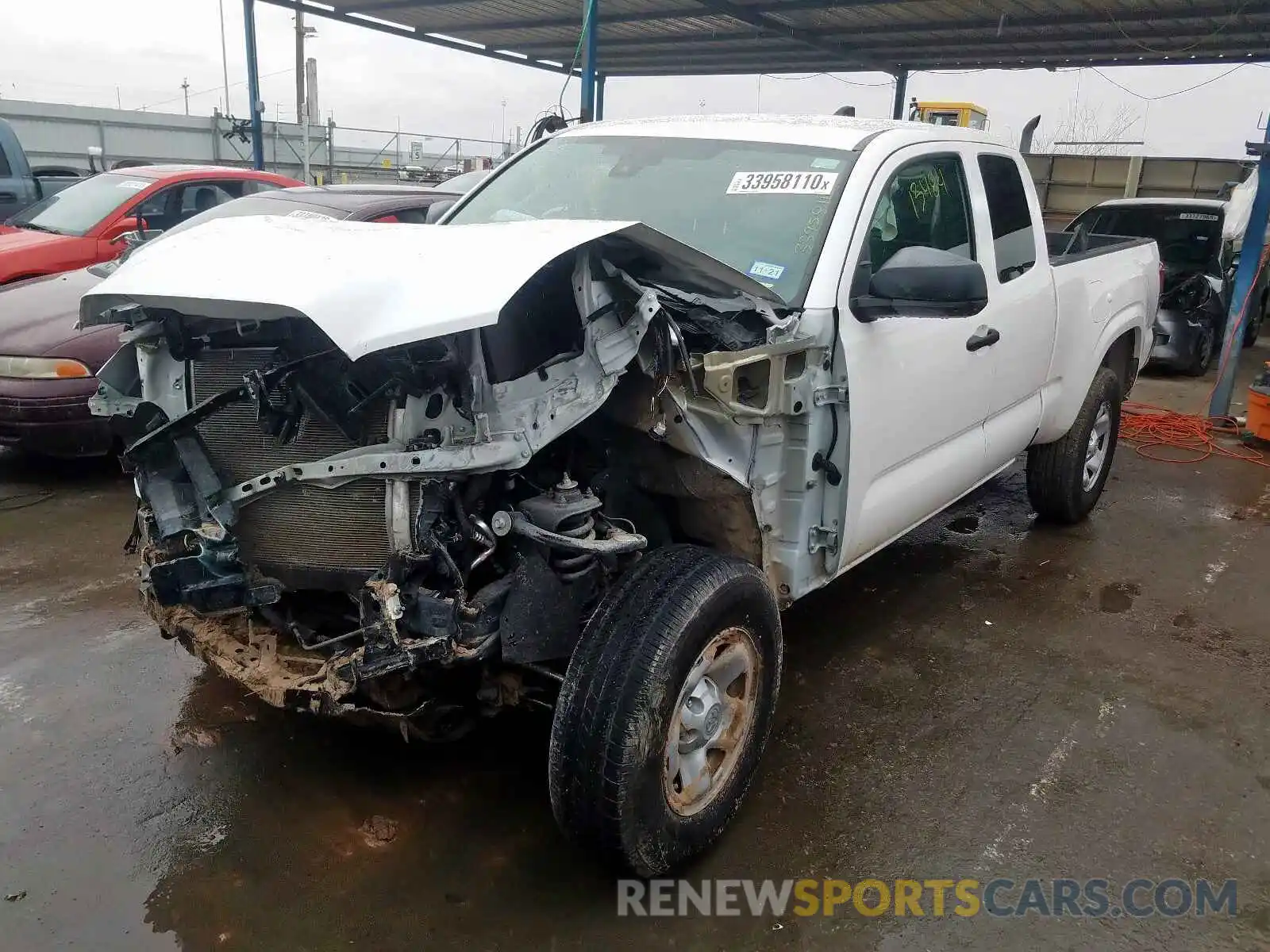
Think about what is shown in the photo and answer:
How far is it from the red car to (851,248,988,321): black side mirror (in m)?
6.32

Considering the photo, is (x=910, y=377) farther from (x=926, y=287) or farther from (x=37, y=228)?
(x=37, y=228)

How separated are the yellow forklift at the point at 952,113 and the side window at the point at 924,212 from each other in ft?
40.0

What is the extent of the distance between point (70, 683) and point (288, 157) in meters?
18.9

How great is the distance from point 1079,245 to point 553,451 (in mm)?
3696

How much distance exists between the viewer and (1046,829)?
2.76m

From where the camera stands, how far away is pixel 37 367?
4.86m

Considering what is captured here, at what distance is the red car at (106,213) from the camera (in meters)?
6.87

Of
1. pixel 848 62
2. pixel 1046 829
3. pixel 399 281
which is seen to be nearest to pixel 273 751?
pixel 399 281

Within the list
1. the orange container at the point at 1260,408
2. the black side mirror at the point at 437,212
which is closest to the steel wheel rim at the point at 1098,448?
the orange container at the point at 1260,408

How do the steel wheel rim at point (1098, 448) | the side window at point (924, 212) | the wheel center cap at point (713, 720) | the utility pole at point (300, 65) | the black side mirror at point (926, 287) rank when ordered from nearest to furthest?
the wheel center cap at point (713, 720), the black side mirror at point (926, 287), the side window at point (924, 212), the steel wheel rim at point (1098, 448), the utility pole at point (300, 65)

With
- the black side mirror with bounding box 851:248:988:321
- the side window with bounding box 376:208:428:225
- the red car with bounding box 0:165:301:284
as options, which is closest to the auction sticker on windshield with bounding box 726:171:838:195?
the black side mirror with bounding box 851:248:988:321

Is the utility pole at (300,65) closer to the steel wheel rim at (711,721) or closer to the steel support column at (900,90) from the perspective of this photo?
the steel support column at (900,90)

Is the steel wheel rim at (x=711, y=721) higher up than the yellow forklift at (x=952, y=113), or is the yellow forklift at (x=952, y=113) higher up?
the yellow forklift at (x=952, y=113)

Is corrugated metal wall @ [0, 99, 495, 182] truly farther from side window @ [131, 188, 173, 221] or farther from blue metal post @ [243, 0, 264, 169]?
side window @ [131, 188, 173, 221]
